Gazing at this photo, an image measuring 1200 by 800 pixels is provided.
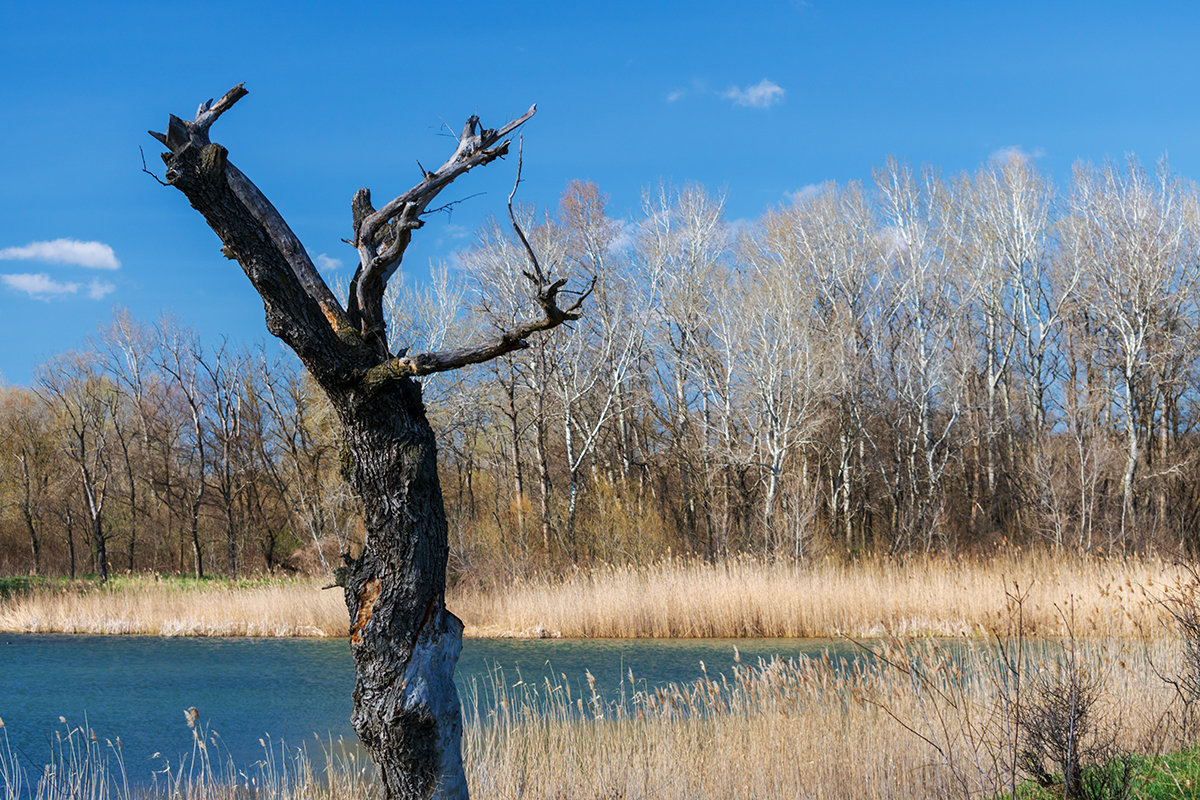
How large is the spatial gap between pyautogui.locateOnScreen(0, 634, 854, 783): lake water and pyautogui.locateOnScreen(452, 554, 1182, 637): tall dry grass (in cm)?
39

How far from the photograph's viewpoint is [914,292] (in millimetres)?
31734

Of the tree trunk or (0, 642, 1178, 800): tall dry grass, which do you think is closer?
the tree trunk

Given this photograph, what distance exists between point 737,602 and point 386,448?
12.8m

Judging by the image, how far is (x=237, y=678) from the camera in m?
14.3

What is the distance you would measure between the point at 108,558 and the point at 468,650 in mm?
32655

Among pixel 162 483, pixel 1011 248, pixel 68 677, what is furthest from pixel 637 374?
pixel 68 677

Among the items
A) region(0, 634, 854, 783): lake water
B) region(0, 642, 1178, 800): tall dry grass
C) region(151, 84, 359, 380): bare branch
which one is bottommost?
region(0, 634, 854, 783): lake water

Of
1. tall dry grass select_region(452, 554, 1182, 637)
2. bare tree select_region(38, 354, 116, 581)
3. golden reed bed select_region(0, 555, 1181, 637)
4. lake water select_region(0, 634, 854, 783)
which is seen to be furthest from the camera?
bare tree select_region(38, 354, 116, 581)

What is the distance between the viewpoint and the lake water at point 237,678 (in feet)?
34.8

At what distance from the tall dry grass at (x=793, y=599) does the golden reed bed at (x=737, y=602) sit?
0.07 ft

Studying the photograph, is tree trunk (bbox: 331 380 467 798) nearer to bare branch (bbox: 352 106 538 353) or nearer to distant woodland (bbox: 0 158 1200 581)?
bare branch (bbox: 352 106 538 353)

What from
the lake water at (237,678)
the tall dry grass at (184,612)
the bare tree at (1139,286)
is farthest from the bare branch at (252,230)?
the bare tree at (1139,286)

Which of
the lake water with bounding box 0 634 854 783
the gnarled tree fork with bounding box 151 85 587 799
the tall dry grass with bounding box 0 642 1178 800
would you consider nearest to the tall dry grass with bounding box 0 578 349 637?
the lake water with bounding box 0 634 854 783

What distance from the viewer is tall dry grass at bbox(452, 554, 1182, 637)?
15.0 metres
